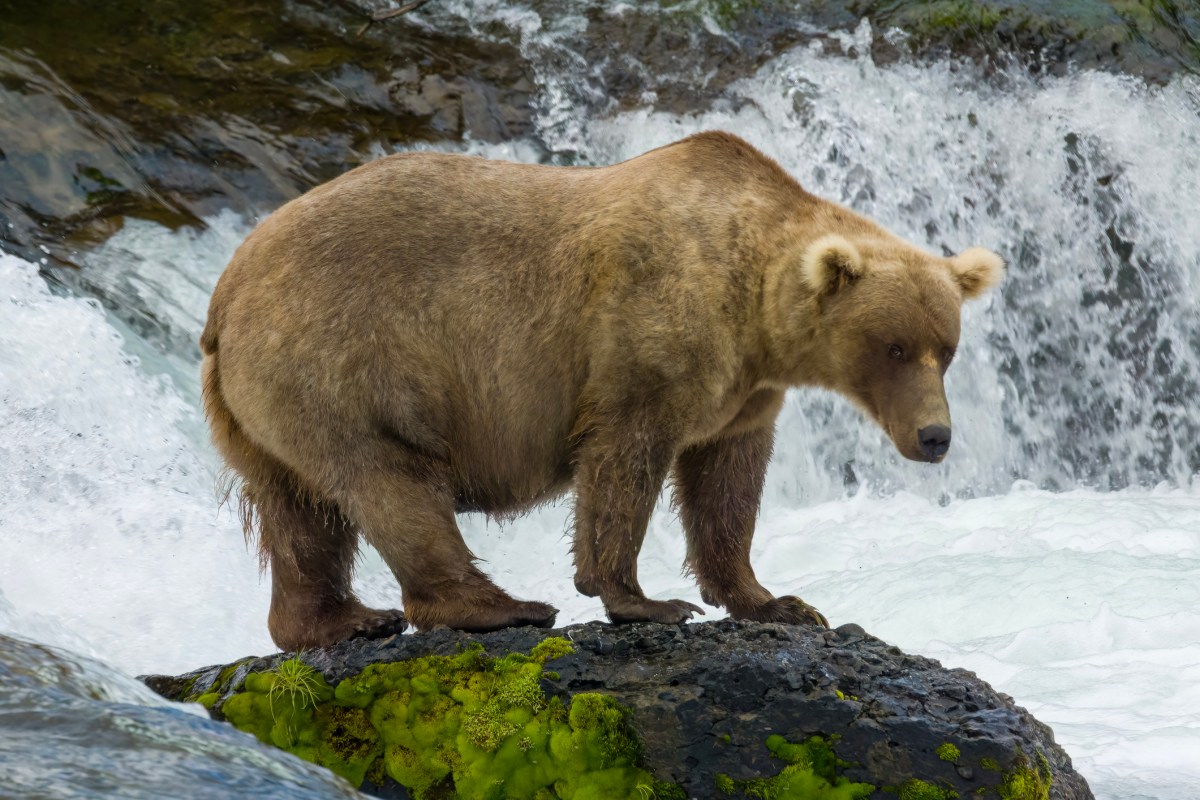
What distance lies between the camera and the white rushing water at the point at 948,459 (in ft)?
28.7

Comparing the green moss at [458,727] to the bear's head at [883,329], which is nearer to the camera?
the green moss at [458,727]

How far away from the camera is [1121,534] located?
456 inches

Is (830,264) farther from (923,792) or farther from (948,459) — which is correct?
(948,459)

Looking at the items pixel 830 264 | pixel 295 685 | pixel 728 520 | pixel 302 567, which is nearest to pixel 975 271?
pixel 830 264

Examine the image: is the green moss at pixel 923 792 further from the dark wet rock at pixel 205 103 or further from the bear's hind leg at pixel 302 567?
the dark wet rock at pixel 205 103

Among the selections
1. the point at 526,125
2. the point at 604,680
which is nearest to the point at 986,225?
the point at 526,125

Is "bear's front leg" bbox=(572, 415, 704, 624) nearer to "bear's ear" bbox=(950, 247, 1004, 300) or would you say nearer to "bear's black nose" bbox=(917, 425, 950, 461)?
"bear's black nose" bbox=(917, 425, 950, 461)

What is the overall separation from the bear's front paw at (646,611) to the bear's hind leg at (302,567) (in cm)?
94

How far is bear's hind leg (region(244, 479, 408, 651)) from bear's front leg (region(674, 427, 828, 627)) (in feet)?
4.59

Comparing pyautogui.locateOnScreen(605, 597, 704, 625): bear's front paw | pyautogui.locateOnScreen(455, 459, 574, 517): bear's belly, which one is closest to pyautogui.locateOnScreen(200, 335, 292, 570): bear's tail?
pyautogui.locateOnScreen(455, 459, 574, 517): bear's belly

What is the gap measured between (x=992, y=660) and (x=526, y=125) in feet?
22.6

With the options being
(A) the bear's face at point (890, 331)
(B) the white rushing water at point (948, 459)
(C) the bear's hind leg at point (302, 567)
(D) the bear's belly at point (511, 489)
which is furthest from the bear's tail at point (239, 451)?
(A) the bear's face at point (890, 331)

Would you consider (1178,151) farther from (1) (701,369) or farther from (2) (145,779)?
(2) (145,779)

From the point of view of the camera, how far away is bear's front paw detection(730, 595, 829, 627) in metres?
6.46
